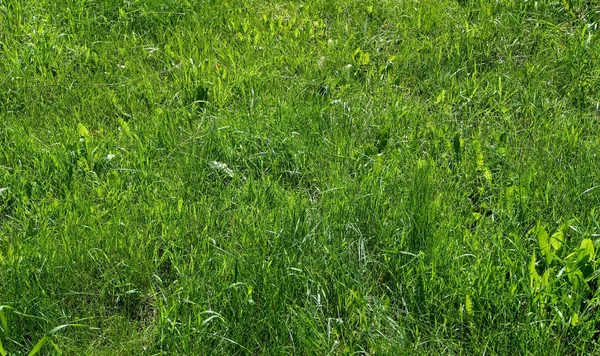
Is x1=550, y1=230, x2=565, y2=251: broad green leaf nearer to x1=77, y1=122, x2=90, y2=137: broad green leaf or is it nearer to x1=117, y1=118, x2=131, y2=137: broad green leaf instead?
x1=117, y1=118, x2=131, y2=137: broad green leaf

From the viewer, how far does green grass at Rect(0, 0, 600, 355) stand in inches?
98.5

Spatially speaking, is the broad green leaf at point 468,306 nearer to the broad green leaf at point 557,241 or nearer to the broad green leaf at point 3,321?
the broad green leaf at point 557,241

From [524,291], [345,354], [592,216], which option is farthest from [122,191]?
[592,216]

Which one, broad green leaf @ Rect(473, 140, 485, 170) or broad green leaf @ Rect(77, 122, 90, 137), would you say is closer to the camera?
broad green leaf @ Rect(473, 140, 485, 170)

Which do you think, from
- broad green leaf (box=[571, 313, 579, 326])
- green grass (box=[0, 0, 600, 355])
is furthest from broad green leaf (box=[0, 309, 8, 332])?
broad green leaf (box=[571, 313, 579, 326])

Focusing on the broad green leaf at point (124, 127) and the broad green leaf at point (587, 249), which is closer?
the broad green leaf at point (587, 249)

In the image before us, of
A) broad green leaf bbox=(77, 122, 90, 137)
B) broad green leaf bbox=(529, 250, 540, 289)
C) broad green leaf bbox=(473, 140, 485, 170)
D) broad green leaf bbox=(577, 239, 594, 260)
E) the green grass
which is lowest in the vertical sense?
broad green leaf bbox=(77, 122, 90, 137)

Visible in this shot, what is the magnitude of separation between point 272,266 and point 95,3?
2.72 meters

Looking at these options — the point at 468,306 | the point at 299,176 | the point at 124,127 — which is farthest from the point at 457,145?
the point at 124,127

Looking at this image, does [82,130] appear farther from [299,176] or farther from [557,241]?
[557,241]

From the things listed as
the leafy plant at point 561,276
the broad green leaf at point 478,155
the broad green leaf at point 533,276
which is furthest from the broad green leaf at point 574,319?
the broad green leaf at point 478,155

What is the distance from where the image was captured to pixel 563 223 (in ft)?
9.28

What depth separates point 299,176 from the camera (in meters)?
3.30

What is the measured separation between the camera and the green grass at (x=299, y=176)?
250 cm
